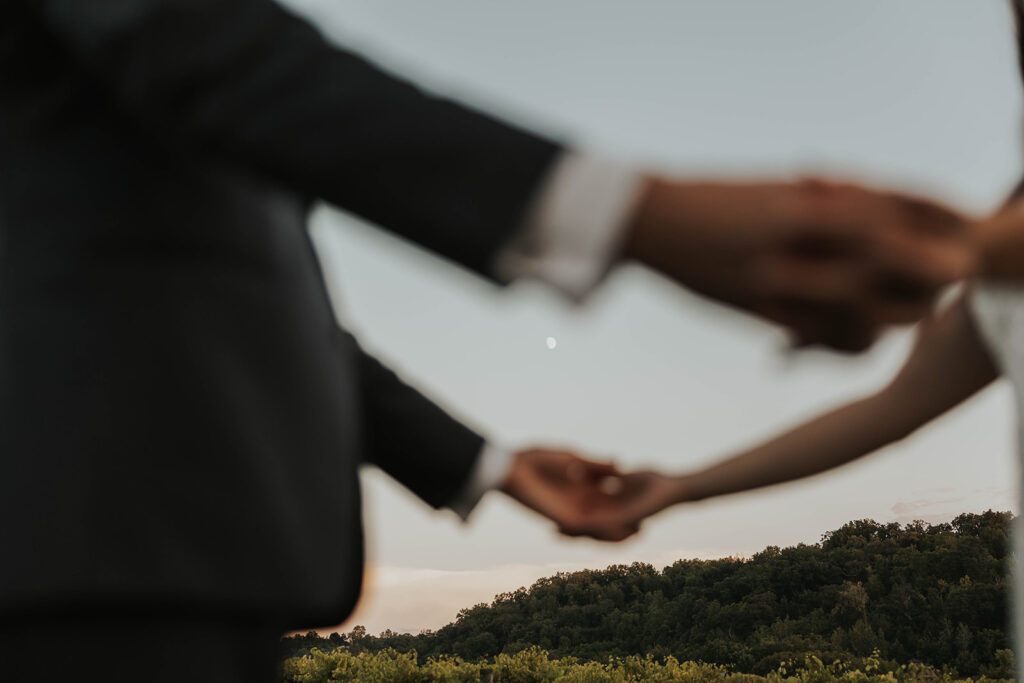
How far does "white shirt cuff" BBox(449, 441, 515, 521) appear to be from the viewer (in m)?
1.63

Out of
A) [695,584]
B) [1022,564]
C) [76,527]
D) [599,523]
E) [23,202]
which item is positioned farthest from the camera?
[695,584]

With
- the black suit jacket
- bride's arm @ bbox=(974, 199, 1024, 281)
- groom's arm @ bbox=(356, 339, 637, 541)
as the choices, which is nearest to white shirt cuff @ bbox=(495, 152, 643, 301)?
the black suit jacket

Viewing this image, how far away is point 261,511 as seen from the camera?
96 centimetres

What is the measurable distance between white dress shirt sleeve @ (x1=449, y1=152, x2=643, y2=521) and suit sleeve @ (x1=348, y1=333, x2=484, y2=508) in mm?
949

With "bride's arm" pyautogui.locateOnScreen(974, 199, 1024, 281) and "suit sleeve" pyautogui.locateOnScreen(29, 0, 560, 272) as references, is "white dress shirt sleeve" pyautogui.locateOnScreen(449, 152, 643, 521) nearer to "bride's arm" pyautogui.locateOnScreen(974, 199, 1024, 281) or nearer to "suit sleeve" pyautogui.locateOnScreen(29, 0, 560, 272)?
"suit sleeve" pyautogui.locateOnScreen(29, 0, 560, 272)

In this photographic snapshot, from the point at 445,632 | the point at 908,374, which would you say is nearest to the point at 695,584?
the point at 445,632

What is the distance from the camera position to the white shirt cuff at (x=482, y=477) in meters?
1.63

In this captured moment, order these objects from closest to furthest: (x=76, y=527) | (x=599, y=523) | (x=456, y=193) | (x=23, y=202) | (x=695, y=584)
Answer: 1. (x=456, y=193)
2. (x=76, y=527)
3. (x=23, y=202)
4. (x=599, y=523)
5. (x=695, y=584)

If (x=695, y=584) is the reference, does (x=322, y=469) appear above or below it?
below

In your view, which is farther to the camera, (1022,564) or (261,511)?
(1022,564)

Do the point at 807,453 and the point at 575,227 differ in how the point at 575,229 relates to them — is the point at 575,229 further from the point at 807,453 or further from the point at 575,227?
the point at 807,453

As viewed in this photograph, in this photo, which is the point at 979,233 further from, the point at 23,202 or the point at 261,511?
the point at 23,202

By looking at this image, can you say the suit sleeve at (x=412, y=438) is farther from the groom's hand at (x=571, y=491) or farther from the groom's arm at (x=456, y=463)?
the groom's hand at (x=571, y=491)

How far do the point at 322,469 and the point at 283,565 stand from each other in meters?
0.14
